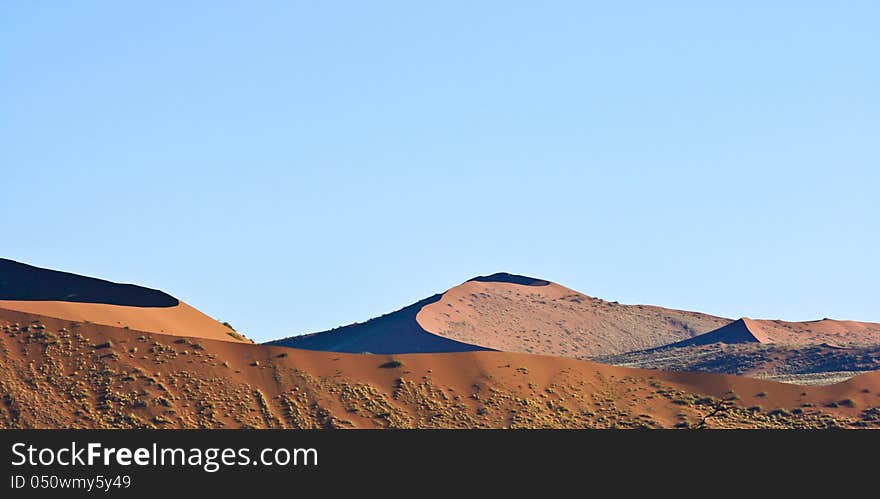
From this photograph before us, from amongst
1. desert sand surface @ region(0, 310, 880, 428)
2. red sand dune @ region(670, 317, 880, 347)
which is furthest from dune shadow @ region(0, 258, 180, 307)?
red sand dune @ region(670, 317, 880, 347)

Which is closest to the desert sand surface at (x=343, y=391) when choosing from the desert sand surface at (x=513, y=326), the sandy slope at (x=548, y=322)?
the desert sand surface at (x=513, y=326)

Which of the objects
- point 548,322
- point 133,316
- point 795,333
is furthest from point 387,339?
point 133,316

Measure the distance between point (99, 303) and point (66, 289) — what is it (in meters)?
7.30

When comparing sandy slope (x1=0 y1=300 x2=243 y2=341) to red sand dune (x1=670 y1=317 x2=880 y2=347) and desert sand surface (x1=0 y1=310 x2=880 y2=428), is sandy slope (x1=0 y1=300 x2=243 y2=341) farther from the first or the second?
red sand dune (x1=670 y1=317 x2=880 y2=347)

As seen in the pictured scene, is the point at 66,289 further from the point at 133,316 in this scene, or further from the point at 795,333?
the point at 795,333

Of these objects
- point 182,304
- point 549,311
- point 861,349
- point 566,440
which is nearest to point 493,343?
point 549,311

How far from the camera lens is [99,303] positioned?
3915 inches

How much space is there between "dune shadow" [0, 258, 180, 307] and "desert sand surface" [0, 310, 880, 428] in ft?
51.0

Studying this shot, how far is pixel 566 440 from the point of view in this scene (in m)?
51.2

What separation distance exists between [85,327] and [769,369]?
66.0 metres

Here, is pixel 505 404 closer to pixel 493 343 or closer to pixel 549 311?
pixel 493 343

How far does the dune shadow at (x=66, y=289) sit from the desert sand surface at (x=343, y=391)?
51.0ft

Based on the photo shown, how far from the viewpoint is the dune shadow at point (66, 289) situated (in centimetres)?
10131

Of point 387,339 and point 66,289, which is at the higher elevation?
point 387,339
